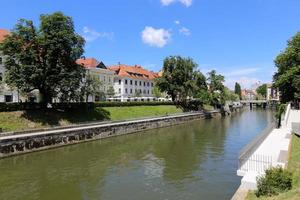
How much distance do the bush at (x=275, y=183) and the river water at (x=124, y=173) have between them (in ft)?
12.5

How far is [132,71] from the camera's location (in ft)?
325

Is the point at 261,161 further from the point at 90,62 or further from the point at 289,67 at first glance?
the point at 90,62

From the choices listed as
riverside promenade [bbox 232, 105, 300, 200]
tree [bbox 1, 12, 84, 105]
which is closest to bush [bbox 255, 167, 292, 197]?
riverside promenade [bbox 232, 105, 300, 200]

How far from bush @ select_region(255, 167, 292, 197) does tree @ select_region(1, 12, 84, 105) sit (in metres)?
32.0

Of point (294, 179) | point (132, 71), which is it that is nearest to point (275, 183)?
point (294, 179)

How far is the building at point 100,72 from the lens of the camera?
258 ft

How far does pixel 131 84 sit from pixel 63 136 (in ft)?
206

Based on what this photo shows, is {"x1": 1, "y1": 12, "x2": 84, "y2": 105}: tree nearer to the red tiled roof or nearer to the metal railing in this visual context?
the metal railing

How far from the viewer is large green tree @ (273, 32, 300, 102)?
2504 inches

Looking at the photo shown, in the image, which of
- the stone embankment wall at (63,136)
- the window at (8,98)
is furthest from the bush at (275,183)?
the window at (8,98)

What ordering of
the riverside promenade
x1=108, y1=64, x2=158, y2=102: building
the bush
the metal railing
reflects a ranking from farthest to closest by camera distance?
x1=108, y1=64, x2=158, y2=102: building
the metal railing
the riverside promenade
the bush

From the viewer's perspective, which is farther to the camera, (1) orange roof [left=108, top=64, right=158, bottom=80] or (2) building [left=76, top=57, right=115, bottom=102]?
(1) orange roof [left=108, top=64, right=158, bottom=80]

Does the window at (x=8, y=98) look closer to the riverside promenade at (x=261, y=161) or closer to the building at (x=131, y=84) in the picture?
the building at (x=131, y=84)

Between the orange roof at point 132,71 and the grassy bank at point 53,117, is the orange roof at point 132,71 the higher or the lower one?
the higher one
